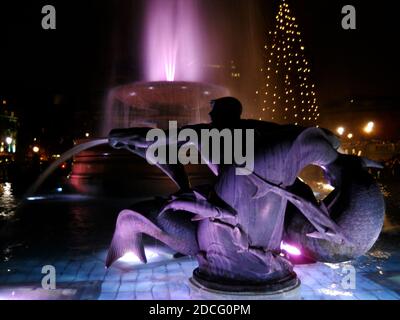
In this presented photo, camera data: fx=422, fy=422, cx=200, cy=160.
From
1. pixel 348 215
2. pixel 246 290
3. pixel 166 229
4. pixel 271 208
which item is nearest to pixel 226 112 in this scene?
pixel 271 208

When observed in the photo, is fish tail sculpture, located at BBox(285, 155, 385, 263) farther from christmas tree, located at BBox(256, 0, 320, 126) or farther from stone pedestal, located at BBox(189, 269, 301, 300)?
christmas tree, located at BBox(256, 0, 320, 126)

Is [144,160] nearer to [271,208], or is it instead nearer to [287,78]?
[271,208]

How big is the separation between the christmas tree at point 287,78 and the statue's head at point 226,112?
5977cm

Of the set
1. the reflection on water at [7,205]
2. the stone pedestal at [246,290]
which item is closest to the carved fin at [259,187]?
the stone pedestal at [246,290]

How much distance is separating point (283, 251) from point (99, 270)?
2.44 meters

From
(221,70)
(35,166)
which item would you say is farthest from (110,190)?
(221,70)

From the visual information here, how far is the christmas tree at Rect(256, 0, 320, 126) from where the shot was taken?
6272 cm


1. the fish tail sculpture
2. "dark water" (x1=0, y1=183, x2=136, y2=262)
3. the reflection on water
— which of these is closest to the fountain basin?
Result: "dark water" (x1=0, y1=183, x2=136, y2=262)

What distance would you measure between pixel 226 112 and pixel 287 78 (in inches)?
2471

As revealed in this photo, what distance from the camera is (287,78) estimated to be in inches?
2547

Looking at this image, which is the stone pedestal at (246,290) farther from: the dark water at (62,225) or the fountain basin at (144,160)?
the fountain basin at (144,160)

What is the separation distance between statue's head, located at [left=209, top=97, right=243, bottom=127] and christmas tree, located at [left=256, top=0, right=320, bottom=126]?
5977cm

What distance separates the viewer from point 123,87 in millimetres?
19672
